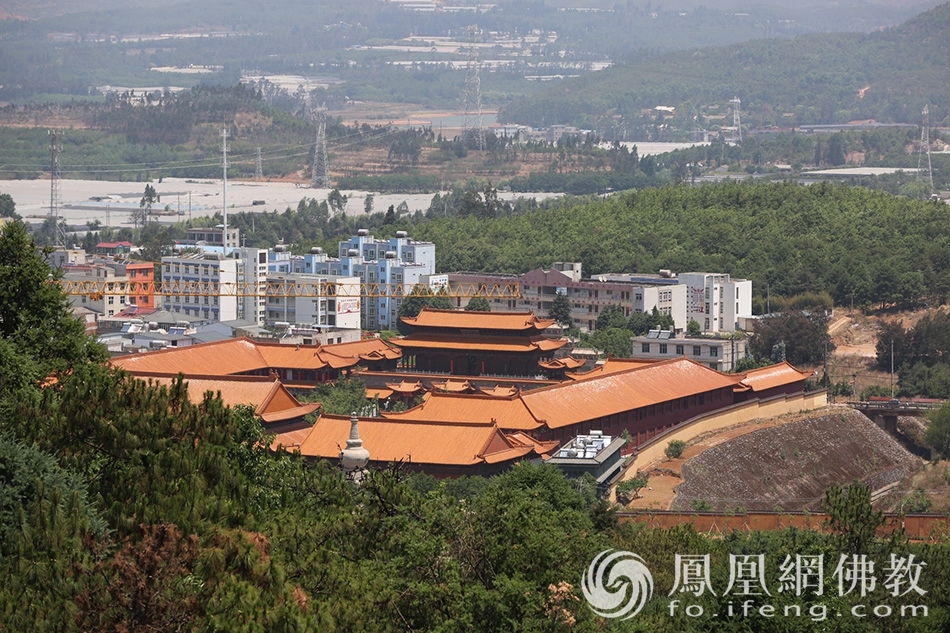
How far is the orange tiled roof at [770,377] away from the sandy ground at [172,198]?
57.1 meters

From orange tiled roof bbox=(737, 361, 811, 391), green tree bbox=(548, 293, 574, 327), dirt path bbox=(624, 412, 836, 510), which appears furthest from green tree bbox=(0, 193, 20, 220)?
dirt path bbox=(624, 412, 836, 510)

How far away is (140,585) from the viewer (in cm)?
1777

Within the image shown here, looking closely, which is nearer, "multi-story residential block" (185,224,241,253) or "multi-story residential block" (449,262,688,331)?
"multi-story residential block" (449,262,688,331)

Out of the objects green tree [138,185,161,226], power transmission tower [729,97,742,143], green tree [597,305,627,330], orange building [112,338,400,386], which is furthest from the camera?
power transmission tower [729,97,742,143]

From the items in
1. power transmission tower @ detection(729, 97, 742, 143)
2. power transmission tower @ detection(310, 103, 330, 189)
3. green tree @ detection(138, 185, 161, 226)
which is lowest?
green tree @ detection(138, 185, 161, 226)

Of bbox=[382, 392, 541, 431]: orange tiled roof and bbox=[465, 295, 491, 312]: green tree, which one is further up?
bbox=[465, 295, 491, 312]: green tree

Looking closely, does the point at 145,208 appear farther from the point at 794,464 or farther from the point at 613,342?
the point at 794,464

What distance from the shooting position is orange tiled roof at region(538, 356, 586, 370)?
52594 millimetres

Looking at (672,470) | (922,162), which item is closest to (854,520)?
(672,470)

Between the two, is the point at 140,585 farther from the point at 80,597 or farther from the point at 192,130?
the point at 192,130

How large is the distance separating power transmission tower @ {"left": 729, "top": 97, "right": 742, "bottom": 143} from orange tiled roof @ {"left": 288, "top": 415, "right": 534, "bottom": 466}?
406ft

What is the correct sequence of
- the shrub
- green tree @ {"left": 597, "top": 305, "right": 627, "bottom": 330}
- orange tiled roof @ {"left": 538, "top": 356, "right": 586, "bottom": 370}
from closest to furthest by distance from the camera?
the shrub < orange tiled roof @ {"left": 538, "top": 356, "right": 586, "bottom": 370} < green tree @ {"left": 597, "top": 305, "right": 627, "bottom": 330}

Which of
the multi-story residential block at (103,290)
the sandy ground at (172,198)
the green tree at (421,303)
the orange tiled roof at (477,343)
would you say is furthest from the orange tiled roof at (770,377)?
the sandy ground at (172,198)

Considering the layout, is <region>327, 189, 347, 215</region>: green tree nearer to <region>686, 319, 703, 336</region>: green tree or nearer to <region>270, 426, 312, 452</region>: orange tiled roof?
<region>686, 319, 703, 336</region>: green tree
